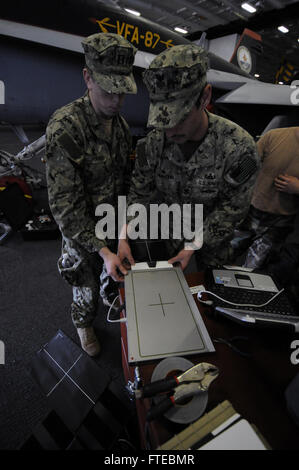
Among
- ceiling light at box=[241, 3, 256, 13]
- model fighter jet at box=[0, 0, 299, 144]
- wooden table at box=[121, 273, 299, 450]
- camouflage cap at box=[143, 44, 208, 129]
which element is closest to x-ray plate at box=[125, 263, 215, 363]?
wooden table at box=[121, 273, 299, 450]

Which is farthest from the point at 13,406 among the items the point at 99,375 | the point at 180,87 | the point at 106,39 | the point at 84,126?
the point at 106,39

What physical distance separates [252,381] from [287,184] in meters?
1.29

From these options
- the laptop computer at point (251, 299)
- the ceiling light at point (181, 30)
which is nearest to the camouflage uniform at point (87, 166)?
the laptop computer at point (251, 299)

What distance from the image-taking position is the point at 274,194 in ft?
5.12

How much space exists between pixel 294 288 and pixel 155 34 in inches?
89.5

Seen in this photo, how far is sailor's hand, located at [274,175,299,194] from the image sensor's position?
1405 mm

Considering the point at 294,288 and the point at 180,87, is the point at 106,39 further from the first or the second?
the point at 294,288

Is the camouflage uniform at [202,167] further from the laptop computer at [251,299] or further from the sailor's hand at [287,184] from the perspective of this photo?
the sailor's hand at [287,184]

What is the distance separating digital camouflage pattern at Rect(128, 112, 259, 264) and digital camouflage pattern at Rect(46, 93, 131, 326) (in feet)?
0.41

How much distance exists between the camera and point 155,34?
1.95 metres

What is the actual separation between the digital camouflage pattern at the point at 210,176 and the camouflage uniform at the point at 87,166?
0.13 metres

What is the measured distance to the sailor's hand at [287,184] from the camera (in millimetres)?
1405

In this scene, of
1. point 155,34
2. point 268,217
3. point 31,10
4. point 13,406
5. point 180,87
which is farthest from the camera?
point 155,34

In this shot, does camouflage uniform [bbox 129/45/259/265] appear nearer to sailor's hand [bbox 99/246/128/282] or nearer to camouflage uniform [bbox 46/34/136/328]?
camouflage uniform [bbox 46/34/136/328]
